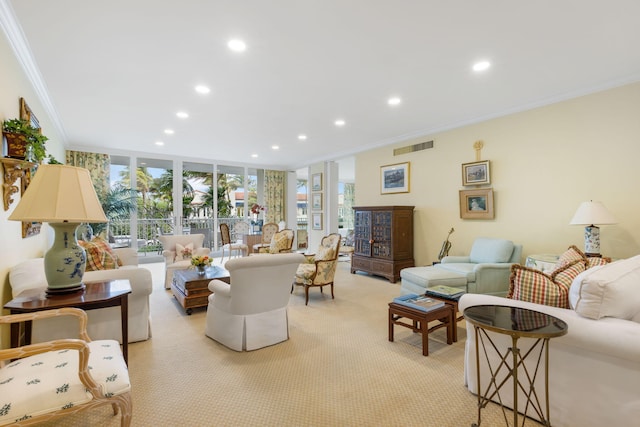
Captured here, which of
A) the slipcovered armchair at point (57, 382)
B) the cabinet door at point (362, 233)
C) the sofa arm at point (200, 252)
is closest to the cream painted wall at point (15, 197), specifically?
the slipcovered armchair at point (57, 382)

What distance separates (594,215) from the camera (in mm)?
3357

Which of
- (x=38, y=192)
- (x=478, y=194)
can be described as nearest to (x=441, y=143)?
→ (x=478, y=194)

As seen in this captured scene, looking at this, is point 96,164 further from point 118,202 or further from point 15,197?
point 15,197

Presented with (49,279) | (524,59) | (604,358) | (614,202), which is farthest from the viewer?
(614,202)

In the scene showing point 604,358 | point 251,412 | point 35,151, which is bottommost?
point 251,412

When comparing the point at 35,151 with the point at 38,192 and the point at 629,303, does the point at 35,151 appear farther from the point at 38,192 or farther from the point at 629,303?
the point at 629,303

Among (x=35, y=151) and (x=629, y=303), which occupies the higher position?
(x=35, y=151)

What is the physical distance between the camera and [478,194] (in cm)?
488

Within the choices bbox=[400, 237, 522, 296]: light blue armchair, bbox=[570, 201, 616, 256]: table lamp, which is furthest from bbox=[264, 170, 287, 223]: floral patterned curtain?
bbox=[570, 201, 616, 256]: table lamp

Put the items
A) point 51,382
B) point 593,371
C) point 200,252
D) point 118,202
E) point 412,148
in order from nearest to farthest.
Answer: point 51,382 → point 593,371 → point 200,252 → point 412,148 → point 118,202

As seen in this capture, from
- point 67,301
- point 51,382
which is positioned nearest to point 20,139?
point 67,301

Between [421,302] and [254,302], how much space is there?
1610 millimetres

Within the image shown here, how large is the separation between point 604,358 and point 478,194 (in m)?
3.61

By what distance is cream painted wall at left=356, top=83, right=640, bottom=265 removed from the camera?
3557 mm
